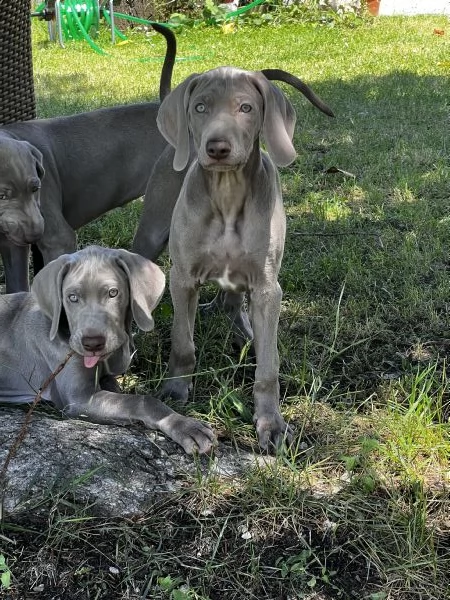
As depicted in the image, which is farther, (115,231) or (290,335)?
(115,231)

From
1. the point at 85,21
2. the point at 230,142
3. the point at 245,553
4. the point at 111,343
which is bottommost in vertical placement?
the point at 85,21

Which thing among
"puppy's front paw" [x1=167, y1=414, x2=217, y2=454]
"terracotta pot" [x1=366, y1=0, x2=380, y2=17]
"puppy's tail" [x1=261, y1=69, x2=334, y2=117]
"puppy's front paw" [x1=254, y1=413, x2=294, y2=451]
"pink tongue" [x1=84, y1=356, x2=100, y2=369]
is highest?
"puppy's tail" [x1=261, y1=69, x2=334, y2=117]

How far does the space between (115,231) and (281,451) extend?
8.39 feet

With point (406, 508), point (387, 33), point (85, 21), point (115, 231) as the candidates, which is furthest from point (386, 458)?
→ point (85, 21)

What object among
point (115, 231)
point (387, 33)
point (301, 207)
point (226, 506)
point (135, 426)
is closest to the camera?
point (226, 506)

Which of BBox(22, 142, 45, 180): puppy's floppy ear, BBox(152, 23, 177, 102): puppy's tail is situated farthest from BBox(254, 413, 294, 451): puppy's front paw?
BBox(152, 23, 177, 102): puppy's tail

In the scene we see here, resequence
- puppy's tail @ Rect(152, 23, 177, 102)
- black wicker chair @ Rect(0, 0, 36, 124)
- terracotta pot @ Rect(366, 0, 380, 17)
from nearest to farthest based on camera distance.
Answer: puppy's tail @ Rect(152, 23, 177, 102)
black wicker chair @ Rect(0, 0, 36, 124)
terracotta pot @ Rect(366, 0, 380, 17)

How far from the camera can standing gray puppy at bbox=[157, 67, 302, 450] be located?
3.02 meters

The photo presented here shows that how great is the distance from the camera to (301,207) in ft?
17.8

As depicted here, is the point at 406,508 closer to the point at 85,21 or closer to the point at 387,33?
the point at 387,33

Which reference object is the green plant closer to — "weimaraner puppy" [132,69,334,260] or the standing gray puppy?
the standing gray puppy

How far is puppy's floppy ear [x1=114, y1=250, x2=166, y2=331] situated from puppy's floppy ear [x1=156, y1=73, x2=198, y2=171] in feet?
1.36

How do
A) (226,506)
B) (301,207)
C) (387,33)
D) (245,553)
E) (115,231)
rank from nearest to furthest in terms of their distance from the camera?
(245,553)
(226,506)
(115,231)
(301,207)
(387,33)

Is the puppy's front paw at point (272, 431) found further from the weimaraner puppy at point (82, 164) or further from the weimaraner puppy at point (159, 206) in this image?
the weimaraner puppy at point (82, 164)
